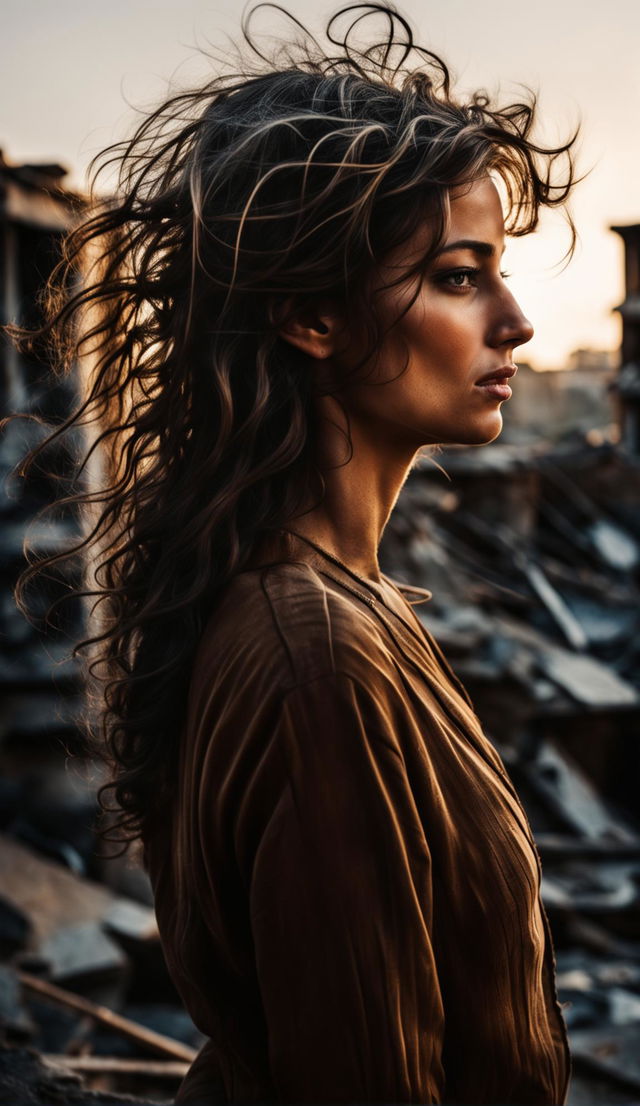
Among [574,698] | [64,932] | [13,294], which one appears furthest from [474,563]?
[64,932]

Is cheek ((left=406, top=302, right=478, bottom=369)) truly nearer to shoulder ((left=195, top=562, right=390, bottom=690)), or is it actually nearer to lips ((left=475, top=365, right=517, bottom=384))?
lips ((left=475, top=365, right=517, bottom=384))

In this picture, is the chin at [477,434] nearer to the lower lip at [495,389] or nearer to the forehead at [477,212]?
the lower lip at [495,389]

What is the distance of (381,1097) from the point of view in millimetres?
1200

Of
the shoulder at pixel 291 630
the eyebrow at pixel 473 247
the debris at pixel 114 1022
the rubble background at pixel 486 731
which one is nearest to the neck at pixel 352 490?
the shoulder at pixel 291 630

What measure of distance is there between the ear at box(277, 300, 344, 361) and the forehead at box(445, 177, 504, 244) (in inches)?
7.4

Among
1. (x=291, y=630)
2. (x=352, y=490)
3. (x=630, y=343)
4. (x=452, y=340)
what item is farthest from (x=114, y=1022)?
(x=630, y=343)

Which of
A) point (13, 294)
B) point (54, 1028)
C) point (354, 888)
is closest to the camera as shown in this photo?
point (354, 888)

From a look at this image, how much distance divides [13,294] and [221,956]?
25.8 ft

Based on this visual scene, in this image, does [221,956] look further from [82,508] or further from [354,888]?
[82,508]

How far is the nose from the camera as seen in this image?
1.48m

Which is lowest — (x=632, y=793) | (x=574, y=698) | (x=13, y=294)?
(x=632, y=793)

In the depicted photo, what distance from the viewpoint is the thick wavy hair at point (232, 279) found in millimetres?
1412

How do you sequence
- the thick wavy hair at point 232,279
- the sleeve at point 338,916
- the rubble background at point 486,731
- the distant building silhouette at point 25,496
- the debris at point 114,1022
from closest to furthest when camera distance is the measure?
the sleeve at point 338,916
the thick wavy hair at point 232,279
the debris at point 114,1022
the rubble background at point 486,731
the distant building silhouette at point 25,496

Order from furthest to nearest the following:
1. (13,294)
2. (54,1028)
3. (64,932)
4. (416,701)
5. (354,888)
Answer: (13,294) < (64,932) < (54,1028) < (416,701) < (354,888)
